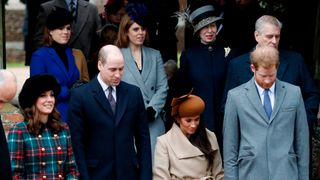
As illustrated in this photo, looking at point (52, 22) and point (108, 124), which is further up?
point (52, 22)

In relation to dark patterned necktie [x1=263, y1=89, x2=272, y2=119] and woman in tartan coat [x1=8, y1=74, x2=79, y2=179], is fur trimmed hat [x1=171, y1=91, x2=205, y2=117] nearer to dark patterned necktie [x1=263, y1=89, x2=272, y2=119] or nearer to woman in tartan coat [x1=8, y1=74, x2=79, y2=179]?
dark patterned necktie [x1=263, y1=89, x2=272, y2=119]

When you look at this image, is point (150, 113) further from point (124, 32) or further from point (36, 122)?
point (36, 122)

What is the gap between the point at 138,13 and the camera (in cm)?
794

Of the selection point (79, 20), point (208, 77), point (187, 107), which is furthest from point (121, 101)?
point (79, 20)

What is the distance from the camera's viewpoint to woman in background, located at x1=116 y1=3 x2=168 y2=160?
786 cm

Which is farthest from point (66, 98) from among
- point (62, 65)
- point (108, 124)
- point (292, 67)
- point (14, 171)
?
point (292, 67)

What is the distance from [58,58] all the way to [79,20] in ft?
3.95

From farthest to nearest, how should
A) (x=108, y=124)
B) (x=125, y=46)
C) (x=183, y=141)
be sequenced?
Result: (x=125, y=46) < (x=183, y=141) < (x=108, y=124)

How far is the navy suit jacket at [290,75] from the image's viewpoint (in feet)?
24.7

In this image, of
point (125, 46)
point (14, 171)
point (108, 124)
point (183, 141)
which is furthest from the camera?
point (125, 46)

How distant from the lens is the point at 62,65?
774 cm

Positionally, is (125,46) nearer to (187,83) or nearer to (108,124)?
(187,83)

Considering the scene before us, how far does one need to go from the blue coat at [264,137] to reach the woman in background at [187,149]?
61 centimetres

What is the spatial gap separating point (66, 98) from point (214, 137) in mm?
1288
